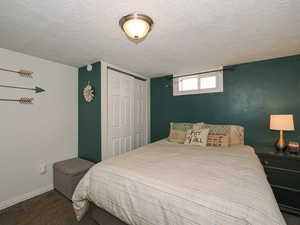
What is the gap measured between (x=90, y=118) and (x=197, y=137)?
193cm

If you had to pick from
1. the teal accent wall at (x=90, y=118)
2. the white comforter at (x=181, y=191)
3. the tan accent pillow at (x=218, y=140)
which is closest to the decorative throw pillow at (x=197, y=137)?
the tan accent pillow at (x=218, y=140)

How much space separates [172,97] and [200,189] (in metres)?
2.50

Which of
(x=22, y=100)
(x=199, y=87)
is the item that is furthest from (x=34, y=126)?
(x=199, y=87)

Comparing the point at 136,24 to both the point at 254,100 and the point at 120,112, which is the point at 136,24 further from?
the point at 254,100

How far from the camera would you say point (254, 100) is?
247 cm

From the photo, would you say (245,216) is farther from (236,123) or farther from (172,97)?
(172,97)

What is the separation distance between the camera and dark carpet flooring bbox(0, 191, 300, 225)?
165 cm

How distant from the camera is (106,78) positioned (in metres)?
2.49

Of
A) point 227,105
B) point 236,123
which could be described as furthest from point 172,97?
point 236,123

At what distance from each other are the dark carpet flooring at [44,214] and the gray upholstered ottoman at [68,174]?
0.55ft

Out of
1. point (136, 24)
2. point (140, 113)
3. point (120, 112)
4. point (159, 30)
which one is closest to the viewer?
point (136, 24)

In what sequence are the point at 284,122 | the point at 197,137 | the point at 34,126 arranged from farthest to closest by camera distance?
the point at 197,137 < the point at 34,126 < the point at 284,122

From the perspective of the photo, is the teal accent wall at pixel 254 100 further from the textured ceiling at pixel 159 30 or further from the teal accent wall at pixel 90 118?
the teal accent wall at pixel 90 118

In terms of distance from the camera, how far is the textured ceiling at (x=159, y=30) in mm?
1158
